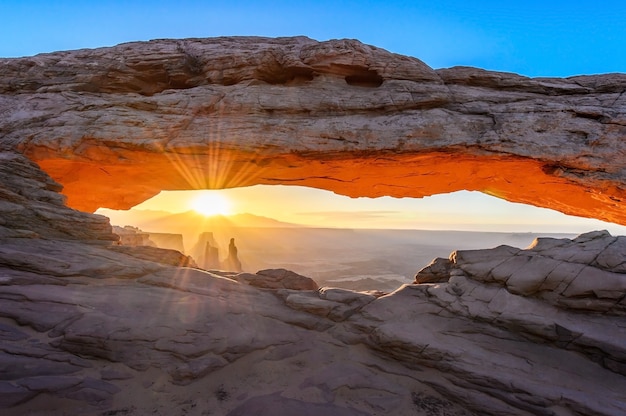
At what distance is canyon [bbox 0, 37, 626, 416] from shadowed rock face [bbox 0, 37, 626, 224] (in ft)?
0.34

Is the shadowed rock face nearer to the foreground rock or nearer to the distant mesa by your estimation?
the foreground rock

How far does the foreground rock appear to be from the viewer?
25.3 feet

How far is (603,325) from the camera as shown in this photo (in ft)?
28.8

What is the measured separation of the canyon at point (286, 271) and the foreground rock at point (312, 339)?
0.05 meters

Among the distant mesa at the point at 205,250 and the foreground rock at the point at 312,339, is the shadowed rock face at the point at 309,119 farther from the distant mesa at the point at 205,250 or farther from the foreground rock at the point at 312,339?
the distant mesa at the point at 205,250

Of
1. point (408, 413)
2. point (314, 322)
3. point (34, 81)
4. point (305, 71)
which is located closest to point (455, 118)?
point (305, 71)

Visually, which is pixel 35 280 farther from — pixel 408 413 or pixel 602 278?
pixel 602 278

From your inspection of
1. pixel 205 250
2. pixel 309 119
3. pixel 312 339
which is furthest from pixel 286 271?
pixel 205 250

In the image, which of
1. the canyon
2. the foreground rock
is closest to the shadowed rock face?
the canyon

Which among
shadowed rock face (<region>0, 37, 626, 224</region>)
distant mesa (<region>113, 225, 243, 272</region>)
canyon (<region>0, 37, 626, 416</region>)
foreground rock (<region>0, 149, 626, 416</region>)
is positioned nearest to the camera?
foreground rock (<region>0, 149, 626, 416</region>)

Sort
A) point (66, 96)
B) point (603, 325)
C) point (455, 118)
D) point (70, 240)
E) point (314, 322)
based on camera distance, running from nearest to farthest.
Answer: point (603, 325) → point (314, 322) → point (70, 240) → point (455, 118) → point (66, 96)

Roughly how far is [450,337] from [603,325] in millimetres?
3992

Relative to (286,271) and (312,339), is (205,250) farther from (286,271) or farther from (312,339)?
(312,339)

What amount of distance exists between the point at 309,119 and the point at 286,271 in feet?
24.0
